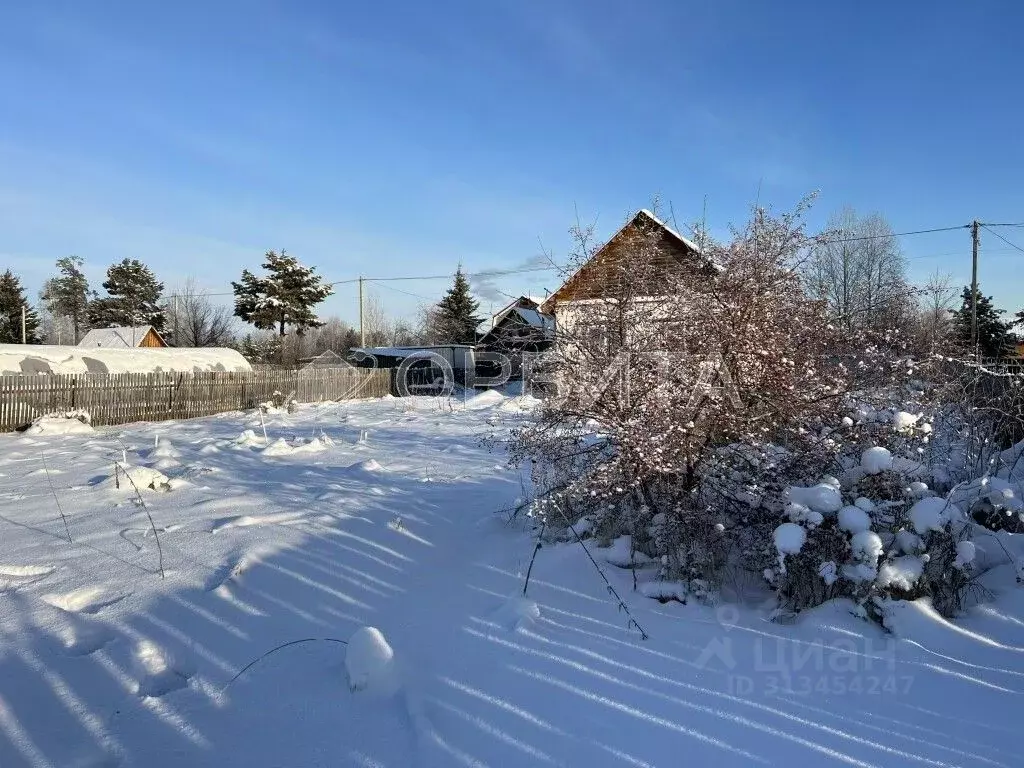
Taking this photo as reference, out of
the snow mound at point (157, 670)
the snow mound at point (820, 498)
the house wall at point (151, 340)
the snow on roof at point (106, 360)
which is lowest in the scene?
the snow mound at point (157, 670)

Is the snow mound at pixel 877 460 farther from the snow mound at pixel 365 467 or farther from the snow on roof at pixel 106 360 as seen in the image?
the snow on roof at pixel 106 360

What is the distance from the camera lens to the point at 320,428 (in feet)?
42.3

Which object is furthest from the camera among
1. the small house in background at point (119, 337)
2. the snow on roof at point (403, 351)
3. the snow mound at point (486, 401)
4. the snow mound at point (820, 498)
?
the snow on roof at point (403, 351)

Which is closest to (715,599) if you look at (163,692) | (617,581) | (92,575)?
(617,581)

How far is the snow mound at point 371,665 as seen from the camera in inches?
106

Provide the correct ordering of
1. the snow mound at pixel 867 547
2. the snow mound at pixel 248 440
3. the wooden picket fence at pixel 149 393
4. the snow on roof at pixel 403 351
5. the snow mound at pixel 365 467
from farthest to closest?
the snow on roof at pixel 403 351 < the wooden picket fence at pixel 149 393 < the snow mound at pixel 248 440 < the snow mound at pixel 365 467 < the snow mound at pixel 867 547

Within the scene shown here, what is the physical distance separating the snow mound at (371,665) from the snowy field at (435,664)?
1cm

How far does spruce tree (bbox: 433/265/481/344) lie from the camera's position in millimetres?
39469

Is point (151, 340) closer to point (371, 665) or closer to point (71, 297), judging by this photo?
point (71, 297)

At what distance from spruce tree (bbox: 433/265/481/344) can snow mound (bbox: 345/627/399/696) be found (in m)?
36.7

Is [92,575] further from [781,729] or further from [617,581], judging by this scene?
[781,729]

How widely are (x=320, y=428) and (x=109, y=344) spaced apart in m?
23.2

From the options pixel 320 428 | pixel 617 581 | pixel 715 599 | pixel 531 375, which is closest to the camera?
pixel 715 599

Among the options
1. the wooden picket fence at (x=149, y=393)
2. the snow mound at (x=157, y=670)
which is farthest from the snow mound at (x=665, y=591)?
the wooden picket fence at (x=149, y=393)
